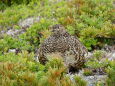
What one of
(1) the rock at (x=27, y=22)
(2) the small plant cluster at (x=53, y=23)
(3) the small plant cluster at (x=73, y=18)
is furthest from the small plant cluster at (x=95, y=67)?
(1) the rock at (x=27, y=22)

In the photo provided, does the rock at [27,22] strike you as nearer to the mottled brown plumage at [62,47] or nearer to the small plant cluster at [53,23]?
the small plant cluster at [53,23]

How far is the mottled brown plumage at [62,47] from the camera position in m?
7.93

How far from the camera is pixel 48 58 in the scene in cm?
796

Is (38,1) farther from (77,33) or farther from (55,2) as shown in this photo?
(77,33)

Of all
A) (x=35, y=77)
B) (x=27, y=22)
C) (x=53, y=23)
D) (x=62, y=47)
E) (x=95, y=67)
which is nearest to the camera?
(x=35, y=77)

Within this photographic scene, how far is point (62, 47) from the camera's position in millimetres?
7918

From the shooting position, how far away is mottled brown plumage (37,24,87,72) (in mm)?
7930

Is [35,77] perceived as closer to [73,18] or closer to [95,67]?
[95,67]

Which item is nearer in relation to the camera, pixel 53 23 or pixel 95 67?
pixel 95 67

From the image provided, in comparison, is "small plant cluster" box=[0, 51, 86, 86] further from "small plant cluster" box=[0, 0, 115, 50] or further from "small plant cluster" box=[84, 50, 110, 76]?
"small plant cluster" box=[0, 0, 115, 50]

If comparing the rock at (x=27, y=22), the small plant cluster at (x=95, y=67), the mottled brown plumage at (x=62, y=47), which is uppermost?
the mottled brown plumage at (x=62, y=47)

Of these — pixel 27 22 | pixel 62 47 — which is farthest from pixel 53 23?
pixel 62 47

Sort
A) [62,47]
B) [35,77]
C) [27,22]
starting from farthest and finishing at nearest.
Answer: [27,22]
[62,47]
[35,77]

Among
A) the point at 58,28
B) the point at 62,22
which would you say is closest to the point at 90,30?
the point at 62,22
